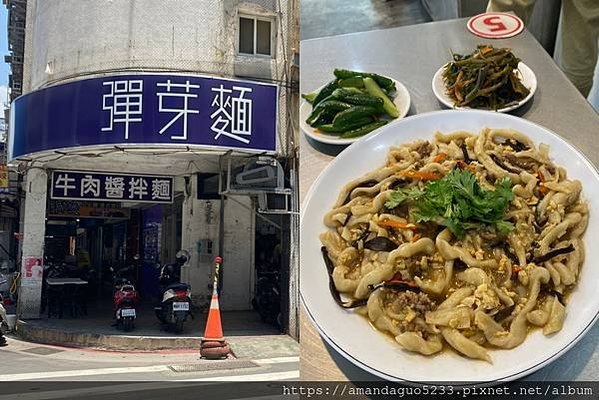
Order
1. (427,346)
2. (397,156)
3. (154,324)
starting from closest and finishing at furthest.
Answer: (427,346), (397,156), (154,324)

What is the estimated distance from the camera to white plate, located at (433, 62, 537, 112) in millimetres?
1195

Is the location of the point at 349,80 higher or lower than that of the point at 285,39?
lower

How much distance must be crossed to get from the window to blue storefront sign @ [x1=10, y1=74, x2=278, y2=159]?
1.80 ft

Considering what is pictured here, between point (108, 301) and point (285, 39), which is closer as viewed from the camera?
A: point (285, 39)

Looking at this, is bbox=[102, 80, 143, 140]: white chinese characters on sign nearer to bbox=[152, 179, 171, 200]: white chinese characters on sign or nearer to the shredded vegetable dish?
bbox=[152, 179, 171, 200]: white chinese characters on sign

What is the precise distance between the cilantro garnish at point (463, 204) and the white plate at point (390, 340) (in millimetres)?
144

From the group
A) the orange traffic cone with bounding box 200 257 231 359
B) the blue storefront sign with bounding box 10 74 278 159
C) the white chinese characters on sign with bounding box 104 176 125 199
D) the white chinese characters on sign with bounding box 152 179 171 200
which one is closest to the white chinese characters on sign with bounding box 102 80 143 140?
Answer: the blue storefront sign with bounding box 10 74 278 159

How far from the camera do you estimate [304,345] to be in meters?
0.99

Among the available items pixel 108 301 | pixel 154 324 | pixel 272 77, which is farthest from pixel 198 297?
pixel 272 77

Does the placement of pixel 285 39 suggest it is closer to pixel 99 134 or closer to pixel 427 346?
pixel 99 134

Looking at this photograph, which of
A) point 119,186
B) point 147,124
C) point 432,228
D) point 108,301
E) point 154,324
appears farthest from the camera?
point 108,301

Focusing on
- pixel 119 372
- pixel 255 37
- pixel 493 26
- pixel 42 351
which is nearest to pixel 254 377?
pixel 119 372

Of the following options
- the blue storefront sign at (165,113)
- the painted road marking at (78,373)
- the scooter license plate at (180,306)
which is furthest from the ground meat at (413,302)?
the scooter license plate at (180,306)

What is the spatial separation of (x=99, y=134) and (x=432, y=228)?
3524 millimetres
